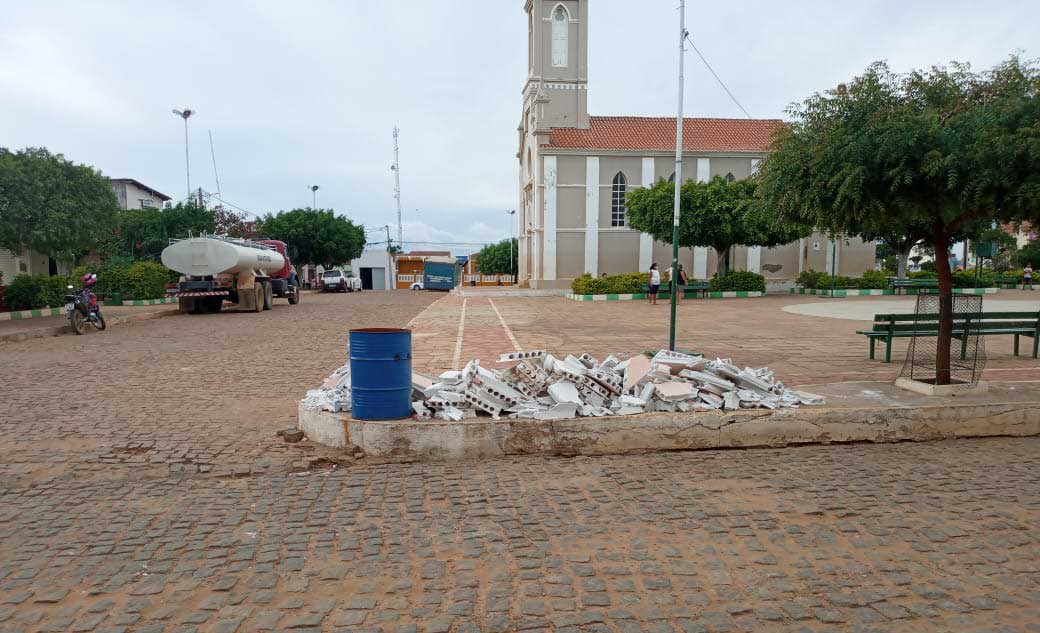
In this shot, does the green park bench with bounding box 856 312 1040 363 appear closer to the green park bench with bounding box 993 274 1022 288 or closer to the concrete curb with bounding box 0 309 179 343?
the concrete curb with bounding box 0 309 179 343

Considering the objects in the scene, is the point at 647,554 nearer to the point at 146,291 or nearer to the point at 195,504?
the point at 195,504

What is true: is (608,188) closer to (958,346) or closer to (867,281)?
(867,281)

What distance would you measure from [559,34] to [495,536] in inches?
1649

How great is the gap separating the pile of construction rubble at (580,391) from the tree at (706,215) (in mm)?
22217

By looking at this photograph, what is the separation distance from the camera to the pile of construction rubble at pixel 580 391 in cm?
590

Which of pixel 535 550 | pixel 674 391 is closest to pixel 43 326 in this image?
pixel 674 391

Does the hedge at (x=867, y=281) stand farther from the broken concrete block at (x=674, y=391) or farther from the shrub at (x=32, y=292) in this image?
the shrub at (x=32, y=292)

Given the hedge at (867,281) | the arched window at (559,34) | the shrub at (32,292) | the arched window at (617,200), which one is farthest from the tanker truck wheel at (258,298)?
the arched window at (559,34)

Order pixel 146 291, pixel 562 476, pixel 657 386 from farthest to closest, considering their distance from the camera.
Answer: pixel 146 291
pixel 657 386
pixel 562 476

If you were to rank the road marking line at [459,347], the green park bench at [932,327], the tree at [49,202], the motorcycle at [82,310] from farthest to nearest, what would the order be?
the tree at [49,202]
the motorcycle at [82,310]
the road marking line at [459,347]
the green park bench at [932,327]

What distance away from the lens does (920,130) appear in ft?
20.5

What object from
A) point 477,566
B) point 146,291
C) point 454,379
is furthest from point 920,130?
point 146,291

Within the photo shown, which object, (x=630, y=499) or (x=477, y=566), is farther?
(x=630, y=499)

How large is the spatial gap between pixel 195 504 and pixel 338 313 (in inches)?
733
